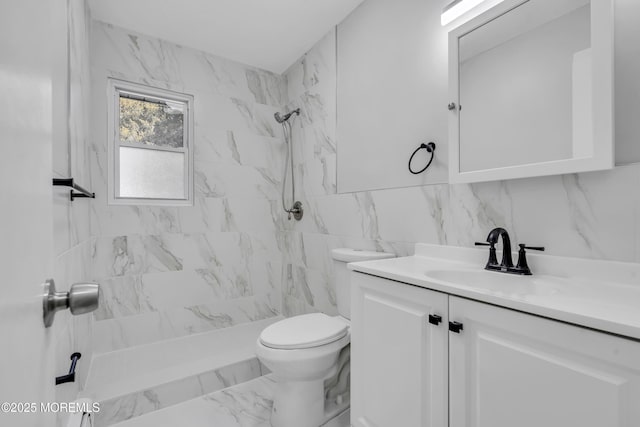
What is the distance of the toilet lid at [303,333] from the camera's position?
1.43m

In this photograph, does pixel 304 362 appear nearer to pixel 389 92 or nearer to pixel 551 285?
pixel 551 285

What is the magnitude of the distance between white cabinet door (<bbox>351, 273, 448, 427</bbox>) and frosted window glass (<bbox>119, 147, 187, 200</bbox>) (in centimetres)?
185

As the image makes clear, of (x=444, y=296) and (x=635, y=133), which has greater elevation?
(x=635, y=133)

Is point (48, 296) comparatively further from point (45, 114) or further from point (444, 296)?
point (444, 296)

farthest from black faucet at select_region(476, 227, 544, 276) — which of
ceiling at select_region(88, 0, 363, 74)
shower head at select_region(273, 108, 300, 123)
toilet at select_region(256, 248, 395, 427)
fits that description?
shower head at select_region(273, 108, 300, 123)


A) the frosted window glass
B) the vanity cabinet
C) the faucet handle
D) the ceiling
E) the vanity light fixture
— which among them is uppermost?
the ceiling

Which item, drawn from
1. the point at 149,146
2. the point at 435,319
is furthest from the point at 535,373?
the point at 149,146

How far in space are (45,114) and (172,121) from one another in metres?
2.25

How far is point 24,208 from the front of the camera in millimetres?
351

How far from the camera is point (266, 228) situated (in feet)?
9.19

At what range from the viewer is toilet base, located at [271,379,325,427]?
150 centimetres

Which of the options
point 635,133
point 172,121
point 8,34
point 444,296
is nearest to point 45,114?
point 8,34

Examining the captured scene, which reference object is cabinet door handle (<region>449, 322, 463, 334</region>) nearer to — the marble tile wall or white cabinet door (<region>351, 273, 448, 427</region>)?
white cabinet door (<region>351, 273, 448, 427</region>)

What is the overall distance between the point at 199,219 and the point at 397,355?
1.94 meters
